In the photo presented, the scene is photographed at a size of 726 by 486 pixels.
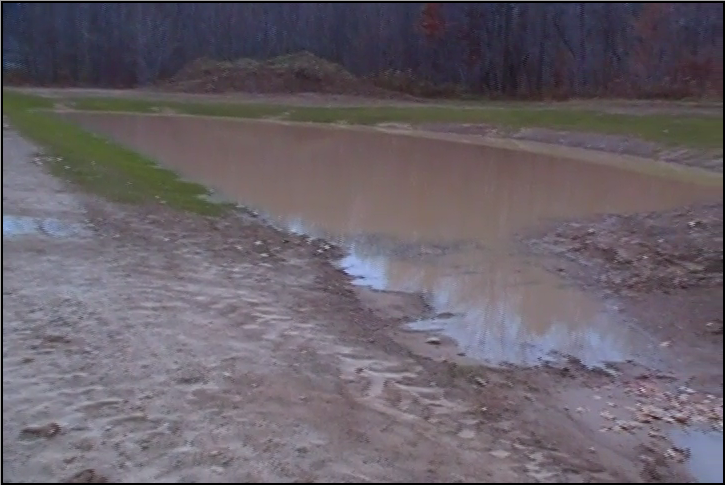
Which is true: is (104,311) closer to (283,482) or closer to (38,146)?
(283,482)

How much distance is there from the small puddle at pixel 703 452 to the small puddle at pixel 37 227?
744 cm

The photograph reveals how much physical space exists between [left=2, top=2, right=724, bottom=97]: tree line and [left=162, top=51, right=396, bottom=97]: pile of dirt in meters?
1.72

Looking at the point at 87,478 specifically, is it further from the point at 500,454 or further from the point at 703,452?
the point at 703,452

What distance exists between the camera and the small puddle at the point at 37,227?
34.5ft

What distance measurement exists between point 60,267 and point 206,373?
3.42 m

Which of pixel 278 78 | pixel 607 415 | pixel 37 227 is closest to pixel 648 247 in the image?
pixel 607 415

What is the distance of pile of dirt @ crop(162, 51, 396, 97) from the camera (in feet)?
140

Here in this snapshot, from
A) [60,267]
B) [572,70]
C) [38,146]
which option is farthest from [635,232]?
[572,70]

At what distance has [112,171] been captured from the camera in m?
16.0

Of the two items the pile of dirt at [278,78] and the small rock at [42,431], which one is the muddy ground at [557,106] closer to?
→ the pile of dirt at [278,78]

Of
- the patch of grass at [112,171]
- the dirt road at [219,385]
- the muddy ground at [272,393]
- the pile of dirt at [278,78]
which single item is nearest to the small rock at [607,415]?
the muddy ground at [272,393]

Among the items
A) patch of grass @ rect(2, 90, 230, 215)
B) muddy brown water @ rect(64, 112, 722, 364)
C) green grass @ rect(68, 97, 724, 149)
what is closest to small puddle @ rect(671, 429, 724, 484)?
muddy brown water @ rect(64, 112, 722, 364)

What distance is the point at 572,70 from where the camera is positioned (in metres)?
39.9

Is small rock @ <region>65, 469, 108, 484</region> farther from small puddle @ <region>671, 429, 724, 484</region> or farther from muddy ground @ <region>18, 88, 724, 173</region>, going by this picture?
muddy ground @ <region>18, 88, 724, 173</region>
